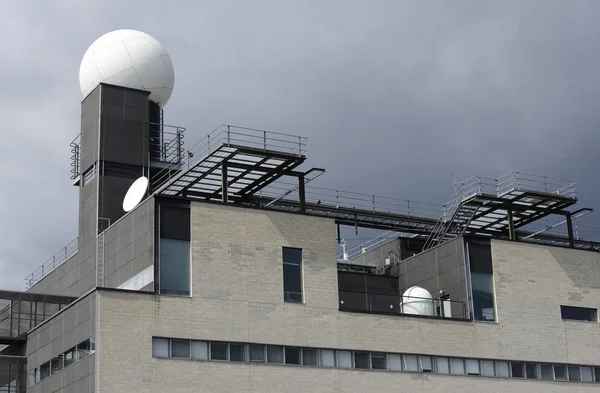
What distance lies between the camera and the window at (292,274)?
46625 millimetres

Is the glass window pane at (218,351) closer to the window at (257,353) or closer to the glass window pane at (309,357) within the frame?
the window at (257,353)

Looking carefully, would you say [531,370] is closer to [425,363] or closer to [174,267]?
[425,363]

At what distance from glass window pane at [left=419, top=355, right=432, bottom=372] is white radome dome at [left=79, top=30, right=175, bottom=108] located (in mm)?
21158

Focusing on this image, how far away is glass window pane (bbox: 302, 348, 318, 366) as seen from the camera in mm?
45938

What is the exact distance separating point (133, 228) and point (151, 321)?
17.5 feet

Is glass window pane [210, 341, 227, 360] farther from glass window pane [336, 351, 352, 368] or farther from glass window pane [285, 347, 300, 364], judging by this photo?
glass window pane [336, 351, 352, 368]

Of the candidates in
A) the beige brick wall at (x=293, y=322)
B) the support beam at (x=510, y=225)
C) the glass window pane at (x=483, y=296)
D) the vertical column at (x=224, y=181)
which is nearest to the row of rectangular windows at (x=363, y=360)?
the beige brick wall at (x=293, y=322)

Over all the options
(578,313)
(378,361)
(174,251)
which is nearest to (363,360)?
(378,361)

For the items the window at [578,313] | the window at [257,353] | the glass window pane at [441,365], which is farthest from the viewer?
the window at [578,313]

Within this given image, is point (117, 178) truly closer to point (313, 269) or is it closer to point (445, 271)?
point (313, 269)

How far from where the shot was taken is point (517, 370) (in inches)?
2008

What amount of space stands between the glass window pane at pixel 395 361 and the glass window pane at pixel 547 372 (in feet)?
26.0

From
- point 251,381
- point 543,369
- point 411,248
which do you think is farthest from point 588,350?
point 251,381

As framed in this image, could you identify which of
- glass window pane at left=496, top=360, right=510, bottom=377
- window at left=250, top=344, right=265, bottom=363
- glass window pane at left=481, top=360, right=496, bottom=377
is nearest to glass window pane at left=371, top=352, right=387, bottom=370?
glass window pane at left=481, top=360, right=496, bottom=377
